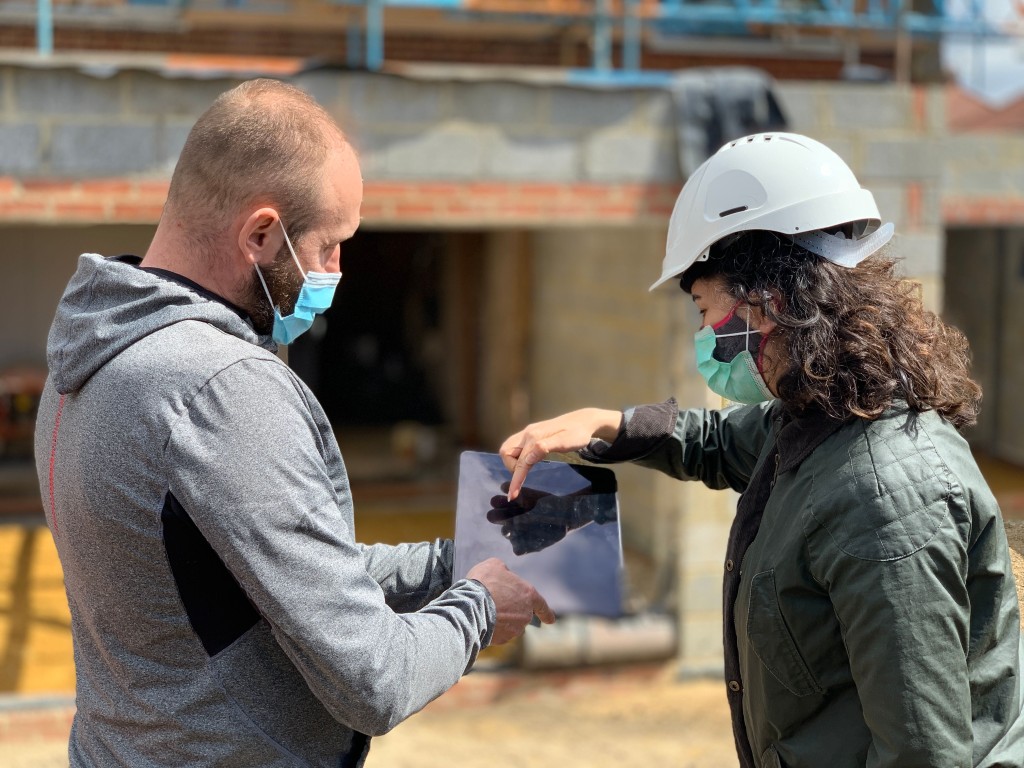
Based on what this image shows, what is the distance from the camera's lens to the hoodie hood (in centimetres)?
170

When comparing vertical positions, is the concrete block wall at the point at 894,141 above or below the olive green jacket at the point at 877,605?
above

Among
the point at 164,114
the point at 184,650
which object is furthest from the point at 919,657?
the point at 164,114

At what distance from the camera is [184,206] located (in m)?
1.77

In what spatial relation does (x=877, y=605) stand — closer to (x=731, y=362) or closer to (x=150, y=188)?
(x=731, y=362)

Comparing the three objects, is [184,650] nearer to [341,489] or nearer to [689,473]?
[341,489]

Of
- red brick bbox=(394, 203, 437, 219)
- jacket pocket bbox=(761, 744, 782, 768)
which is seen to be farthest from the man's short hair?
red brick bbox=(394, 203, 437, 219)

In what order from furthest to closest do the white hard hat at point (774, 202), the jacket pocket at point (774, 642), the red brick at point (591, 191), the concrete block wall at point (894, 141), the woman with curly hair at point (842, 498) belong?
1. the concrete block wall at point (894, 141)
2. the red brick at point (591, 191)
3. the white hard hat at point (774, 202)
4. the jacket pocket at point (774, 642)
5. the woman with curly hair at point (842, 498)

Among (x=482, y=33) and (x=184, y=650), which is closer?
(x=184, y=650)

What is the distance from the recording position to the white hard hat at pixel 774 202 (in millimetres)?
1991

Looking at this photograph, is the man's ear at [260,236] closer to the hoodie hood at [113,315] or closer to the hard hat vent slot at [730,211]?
the hoodie hood at [113,315]

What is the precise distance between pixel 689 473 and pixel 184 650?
117 centimetres

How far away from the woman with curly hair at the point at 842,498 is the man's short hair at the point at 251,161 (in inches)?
28.4

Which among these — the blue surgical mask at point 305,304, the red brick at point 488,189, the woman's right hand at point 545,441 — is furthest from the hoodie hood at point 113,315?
the red brick at point 488,189

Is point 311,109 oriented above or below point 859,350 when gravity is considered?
above
